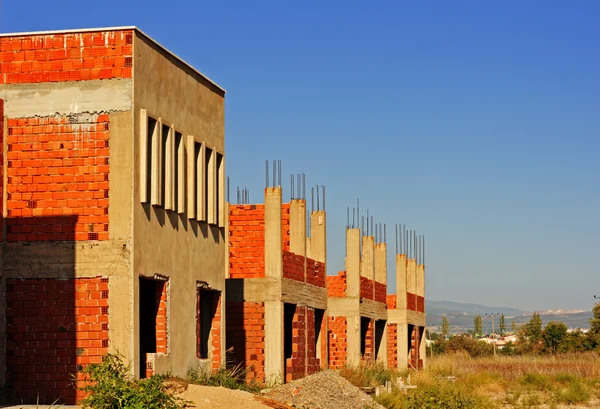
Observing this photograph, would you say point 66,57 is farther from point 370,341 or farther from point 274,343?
point 370,341

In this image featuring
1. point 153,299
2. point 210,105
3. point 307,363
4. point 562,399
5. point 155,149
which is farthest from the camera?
point 562,399

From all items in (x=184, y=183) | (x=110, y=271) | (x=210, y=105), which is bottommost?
(x=110, y=271)

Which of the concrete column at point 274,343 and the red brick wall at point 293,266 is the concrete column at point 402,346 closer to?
the red brick wall at point 293,266

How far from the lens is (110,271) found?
18.8m

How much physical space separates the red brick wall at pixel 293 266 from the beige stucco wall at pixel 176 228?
4.29 meters

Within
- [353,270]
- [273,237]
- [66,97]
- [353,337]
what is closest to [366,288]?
[353,270]

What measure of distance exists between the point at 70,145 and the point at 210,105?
4.78 metres

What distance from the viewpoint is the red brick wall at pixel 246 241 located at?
27427 mm

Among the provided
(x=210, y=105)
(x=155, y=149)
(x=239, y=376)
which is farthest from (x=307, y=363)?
(x=155, y=149)

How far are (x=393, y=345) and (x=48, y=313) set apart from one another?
25.6m

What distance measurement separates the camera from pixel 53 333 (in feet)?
62.3

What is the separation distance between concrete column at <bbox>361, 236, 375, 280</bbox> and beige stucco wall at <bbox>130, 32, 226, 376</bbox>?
1609 cm

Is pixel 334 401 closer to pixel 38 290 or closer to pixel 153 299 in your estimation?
pixel 153 299

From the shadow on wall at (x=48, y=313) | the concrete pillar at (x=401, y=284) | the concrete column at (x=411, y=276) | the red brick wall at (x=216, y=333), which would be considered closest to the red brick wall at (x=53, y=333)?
the shadow on wall at (x=48, y=313)
